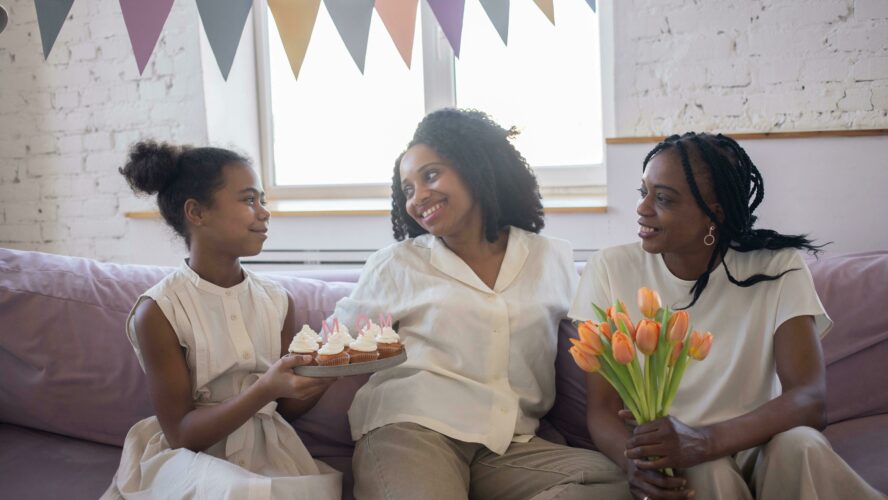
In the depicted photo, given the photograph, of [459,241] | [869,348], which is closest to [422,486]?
[459,241]

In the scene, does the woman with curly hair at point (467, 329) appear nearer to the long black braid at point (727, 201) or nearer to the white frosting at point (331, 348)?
the white frosting at point (331, 348)

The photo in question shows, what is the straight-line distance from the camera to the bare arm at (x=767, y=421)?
1.34 meters

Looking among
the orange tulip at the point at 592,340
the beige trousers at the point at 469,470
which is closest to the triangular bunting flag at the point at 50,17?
the beige trousers at the point at 469,470

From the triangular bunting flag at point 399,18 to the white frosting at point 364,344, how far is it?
3.49 feet

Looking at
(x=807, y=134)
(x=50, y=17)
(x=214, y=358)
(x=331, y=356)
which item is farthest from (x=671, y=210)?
(x=50, y=17)

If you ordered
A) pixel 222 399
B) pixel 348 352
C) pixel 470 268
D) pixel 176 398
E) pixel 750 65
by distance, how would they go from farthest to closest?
pixel 750 65 < pixel 470 268 < pixel 222 399 < pixel 176 398 < pixel 348 352

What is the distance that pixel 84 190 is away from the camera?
11.8ft

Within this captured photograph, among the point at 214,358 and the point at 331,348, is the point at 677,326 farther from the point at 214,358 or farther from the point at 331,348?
Answer: the point at 214,358

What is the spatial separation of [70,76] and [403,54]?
1.94 meters

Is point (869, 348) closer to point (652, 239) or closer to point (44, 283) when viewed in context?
point (652, 239)

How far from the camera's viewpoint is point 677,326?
1216 mm

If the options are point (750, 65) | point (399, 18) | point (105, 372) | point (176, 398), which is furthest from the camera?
point (750, 65)

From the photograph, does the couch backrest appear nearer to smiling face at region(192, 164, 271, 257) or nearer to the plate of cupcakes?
smiling face at region(192, 164, 271, 257)

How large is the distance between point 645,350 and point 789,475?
0.38 metres
